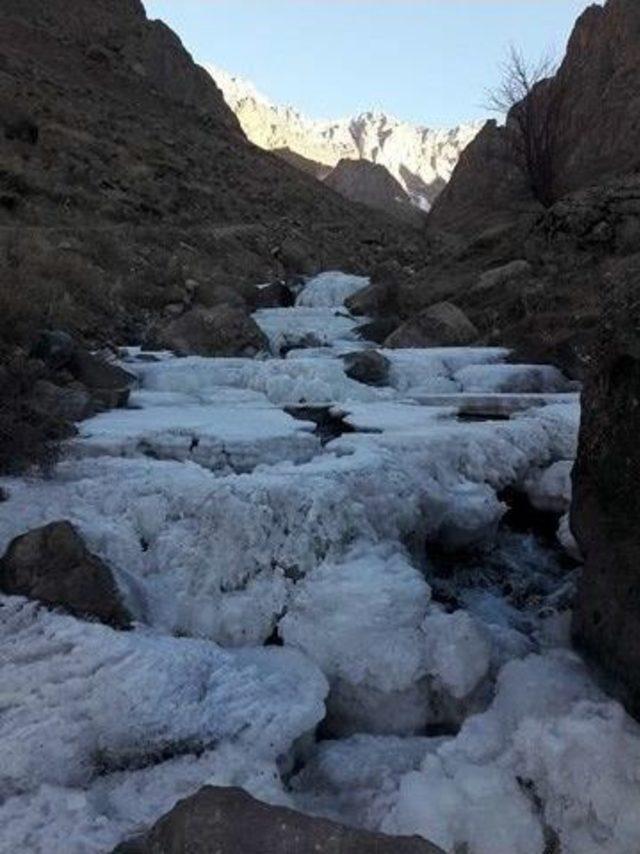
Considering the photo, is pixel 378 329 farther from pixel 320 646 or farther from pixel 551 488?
pixel 320 646

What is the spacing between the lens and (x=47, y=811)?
2.80m

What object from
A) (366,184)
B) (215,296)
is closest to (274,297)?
(215,296)

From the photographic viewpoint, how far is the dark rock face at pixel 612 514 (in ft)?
11.5

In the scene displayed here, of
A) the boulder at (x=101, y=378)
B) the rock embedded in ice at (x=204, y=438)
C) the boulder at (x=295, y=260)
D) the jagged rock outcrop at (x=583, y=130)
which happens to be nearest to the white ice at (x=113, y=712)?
the rock embedded in ice at (x=204, y=438)

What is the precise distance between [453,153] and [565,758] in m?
133

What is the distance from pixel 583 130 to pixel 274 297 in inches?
762

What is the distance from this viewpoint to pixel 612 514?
146 inches

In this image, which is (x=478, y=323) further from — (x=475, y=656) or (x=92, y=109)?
(x=92, y=109)

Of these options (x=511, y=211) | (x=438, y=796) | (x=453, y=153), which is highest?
(x=453, y=153)

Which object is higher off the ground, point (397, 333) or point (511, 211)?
point (511, 211)

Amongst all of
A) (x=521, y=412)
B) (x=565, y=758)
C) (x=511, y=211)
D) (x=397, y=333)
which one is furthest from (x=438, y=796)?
(x=511, y=211)

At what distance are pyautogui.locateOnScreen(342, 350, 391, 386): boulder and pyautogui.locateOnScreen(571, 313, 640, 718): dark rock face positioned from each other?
4455 millimetres

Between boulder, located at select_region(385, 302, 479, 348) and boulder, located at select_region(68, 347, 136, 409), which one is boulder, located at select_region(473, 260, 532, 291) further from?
boulder, located at select_region(68, 347, 136, 409)

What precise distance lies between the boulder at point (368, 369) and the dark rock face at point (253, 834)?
6.18 metres
